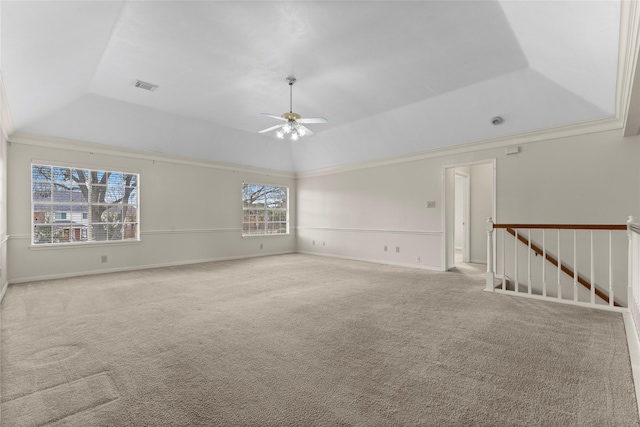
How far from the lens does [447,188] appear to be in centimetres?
634

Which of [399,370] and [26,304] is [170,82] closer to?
[26,304]

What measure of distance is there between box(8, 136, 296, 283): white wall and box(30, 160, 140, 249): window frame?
7cm

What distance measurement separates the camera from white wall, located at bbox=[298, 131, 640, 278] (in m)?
4.46

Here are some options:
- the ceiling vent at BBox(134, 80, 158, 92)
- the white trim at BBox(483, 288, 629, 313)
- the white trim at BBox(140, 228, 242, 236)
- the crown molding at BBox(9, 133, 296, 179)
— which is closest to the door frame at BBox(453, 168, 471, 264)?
the white trim at BBox(483, 288, 629, 313)

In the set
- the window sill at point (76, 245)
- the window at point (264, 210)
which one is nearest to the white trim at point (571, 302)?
the window at point (264, 210)

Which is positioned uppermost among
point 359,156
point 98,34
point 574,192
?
point 98,34

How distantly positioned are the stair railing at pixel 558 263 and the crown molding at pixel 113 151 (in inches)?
243

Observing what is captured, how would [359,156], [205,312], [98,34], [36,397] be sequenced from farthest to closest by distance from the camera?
[359,156] → [205,312] → [98,34] → [36,397]

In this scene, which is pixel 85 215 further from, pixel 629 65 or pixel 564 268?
pixel 564 268

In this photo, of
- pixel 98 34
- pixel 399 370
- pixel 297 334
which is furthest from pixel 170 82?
pixel 399 370

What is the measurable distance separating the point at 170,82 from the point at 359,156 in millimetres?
4427

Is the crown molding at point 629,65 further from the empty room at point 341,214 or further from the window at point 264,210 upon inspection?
the window at point 264,210

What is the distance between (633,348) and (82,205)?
26.2 feet

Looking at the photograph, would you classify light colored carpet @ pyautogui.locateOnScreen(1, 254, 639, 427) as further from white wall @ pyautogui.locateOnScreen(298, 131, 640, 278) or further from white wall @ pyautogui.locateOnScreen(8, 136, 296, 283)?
white wall @ pyautogui.locateOnScreen(298, 131, 640, 278)
